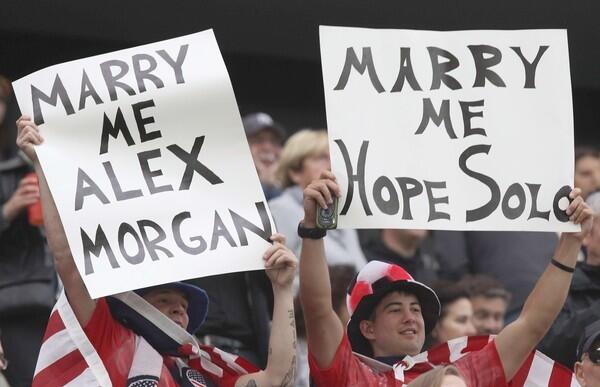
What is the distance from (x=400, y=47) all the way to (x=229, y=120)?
67 cm

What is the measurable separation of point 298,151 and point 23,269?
169 centimetres

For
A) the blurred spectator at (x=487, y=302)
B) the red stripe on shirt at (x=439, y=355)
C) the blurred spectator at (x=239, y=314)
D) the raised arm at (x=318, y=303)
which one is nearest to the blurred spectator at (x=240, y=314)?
the blurred spectator at (x=239, y=314)

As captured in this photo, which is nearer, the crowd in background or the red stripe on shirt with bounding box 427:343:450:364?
the red stripe on shirt with bounding box 427:343:450:364

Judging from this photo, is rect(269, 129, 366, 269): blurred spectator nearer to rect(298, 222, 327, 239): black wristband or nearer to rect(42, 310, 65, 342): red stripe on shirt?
rect(298, 222, 327, 239): black wristband

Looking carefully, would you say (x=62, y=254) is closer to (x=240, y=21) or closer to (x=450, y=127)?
(x=450, y=127)

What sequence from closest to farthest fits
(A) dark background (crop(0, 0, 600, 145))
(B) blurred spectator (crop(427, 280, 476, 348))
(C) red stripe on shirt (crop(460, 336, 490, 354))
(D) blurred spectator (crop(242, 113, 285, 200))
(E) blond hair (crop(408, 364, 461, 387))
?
(E) blond hair (crop(408, 364, 461, 387)), (C) red stripe on shirt (crop(460, 336, 490, 354)), (B) blurred spectator (crop(427, 280, 476, 348)), (D) blurred spectator (crop(242, 113, 285, 200)), (A) dark background (crop(0, 0, 600, 145))

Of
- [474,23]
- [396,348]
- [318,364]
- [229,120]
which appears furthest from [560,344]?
[474,23]

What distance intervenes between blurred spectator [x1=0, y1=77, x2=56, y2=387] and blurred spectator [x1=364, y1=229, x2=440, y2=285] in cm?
192

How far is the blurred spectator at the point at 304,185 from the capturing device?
784 cm

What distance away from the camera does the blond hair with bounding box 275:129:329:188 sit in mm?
8219

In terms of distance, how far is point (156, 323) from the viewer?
5766 mm

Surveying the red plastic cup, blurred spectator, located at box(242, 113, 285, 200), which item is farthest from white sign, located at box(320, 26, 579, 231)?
blurred spectator, located at box(242, 113, 285, 200)

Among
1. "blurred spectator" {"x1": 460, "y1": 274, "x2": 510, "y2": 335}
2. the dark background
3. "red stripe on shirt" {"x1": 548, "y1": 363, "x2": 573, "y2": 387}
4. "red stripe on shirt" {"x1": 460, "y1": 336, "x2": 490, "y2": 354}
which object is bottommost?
"red stripe on shirt" {"x1": 548, "y1": 363, "x2": 573, "y2": 387}

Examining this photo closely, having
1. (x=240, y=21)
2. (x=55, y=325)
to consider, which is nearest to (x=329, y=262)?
(x=55, y=325)
